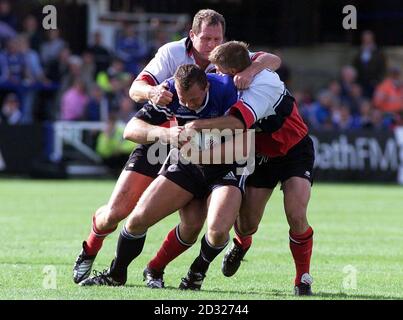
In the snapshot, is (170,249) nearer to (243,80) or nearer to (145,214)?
(145,214)

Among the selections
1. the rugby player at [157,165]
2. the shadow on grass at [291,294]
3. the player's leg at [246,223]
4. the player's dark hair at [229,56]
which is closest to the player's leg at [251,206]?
the player's leg at [246,223]

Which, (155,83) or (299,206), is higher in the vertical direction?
(155,83)

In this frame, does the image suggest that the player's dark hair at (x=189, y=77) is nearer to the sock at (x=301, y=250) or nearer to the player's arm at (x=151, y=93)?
the player's arm at (x=151, y=93)

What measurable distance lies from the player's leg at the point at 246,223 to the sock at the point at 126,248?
0.96m

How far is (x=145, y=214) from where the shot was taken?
7.65 meters

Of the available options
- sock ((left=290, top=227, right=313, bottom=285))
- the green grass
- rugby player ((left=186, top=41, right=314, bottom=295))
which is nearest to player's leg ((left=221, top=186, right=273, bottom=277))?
rugby player ((left=186, top=41, right=314, bottom=295))

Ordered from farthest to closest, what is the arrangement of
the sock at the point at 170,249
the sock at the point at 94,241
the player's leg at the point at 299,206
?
1. the sock at the point at 94,241
2. the sock at the point at 170,249
3. the player's leg at the point at 299,206

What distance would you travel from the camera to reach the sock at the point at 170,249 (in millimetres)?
7977

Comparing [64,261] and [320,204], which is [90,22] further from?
[64,261]

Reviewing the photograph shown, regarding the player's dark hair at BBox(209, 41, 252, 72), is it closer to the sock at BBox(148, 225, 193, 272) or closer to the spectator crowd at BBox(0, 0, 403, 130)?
the sock at BBox(148, 225, 193, 272)

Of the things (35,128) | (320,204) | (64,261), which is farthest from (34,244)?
(35,128)

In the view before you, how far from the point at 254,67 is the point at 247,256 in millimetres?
2828

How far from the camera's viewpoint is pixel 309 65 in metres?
25.8

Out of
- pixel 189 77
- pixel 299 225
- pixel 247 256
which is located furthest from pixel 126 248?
pixel 247 256
